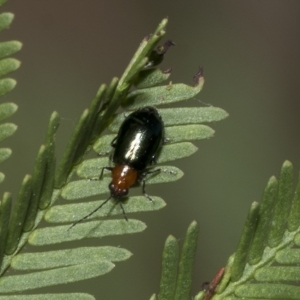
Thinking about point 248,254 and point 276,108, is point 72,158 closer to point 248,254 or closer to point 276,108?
point 248,254

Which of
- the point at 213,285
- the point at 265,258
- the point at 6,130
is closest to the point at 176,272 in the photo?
the point at 213,285

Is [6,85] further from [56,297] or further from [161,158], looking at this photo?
[56,297]

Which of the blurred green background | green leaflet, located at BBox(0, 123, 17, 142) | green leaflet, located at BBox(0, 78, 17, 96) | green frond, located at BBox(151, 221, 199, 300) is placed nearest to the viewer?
green frond, located at BBox(151, 221, 199, 300)

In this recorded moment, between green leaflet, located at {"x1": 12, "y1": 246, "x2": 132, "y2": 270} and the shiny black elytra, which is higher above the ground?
the shiny black elytra

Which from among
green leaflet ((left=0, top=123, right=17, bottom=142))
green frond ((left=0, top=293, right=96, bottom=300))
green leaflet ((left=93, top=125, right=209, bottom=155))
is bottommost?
green frond ((left=0, top=293, right=96, bottom=300))

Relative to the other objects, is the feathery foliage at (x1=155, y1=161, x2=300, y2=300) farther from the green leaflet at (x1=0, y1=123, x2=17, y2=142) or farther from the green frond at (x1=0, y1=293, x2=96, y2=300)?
the green leaflet at (x1=0, y1=123, x2=17, y2=142)

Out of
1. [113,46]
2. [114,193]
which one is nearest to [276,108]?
[113,46]

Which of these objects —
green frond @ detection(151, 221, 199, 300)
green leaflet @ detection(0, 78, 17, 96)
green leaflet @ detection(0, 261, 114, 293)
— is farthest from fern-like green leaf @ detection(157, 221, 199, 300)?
green leaflet @ detection(0, 78, 17, 96)
